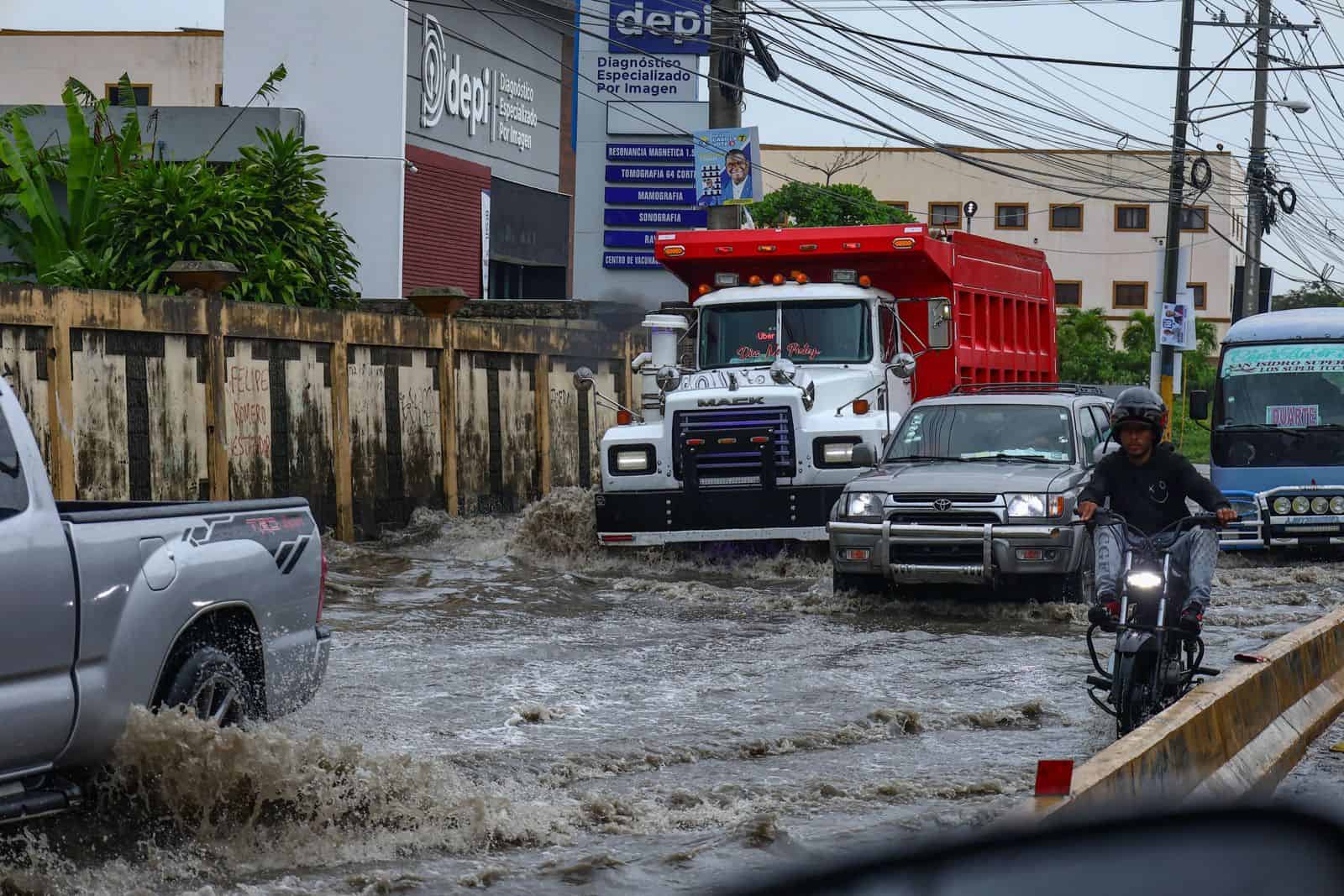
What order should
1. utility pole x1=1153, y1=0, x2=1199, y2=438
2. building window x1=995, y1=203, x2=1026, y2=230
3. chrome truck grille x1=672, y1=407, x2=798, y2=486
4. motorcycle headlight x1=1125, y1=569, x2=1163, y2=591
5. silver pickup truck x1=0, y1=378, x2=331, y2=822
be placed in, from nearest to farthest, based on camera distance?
1. silver pickup truck x1=0, y1=378, x2=331, y2=822
2. motorcycle headlight x1=1125, y1=569, x2=1163, y2=591
3. chrome truck grille x1=672, y1=407, x2=798, y2=486
4. utility pole x1=1153, y1=0, x2=1199, y2=438
5. building window x1=995, y1=203, x2=1026, y2=230

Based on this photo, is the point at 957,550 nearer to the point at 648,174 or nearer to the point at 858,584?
the point at 858,584

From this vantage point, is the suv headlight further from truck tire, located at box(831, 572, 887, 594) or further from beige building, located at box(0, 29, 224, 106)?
beige building, located at box(0, 29, 224, 106)

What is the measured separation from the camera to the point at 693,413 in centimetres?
1642

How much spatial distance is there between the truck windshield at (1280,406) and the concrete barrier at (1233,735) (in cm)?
818

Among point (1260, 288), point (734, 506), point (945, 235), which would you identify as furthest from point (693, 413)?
point (1260, 288)

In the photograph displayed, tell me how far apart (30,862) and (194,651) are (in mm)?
949

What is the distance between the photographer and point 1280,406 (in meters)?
18.9

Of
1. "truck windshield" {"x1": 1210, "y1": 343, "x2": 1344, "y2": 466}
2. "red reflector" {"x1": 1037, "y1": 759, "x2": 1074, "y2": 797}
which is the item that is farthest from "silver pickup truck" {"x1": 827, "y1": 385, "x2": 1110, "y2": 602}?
"red reflector" {"x1": 1037, "y1": 759, "x2": 1074, "y2": 797}

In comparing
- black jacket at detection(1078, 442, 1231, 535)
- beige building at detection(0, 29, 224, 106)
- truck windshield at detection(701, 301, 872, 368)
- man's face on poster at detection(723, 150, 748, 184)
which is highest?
beige building at detection(0, 29, 224, 106)

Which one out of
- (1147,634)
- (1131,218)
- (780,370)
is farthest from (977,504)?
(1131,218)

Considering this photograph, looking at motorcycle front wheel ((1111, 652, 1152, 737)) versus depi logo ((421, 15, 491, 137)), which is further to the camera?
depi logo ((421, 15, 491, 137))

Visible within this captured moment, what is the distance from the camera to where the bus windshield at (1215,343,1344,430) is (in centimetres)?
1867

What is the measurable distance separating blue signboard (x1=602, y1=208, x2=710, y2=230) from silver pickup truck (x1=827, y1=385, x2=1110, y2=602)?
21.7 metres

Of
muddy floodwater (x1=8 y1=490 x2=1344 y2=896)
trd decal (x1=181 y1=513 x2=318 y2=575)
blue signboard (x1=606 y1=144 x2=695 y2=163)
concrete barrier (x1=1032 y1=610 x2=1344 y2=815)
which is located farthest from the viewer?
blue signboard (x1=606 y1=144 x2=695 y2=163)
